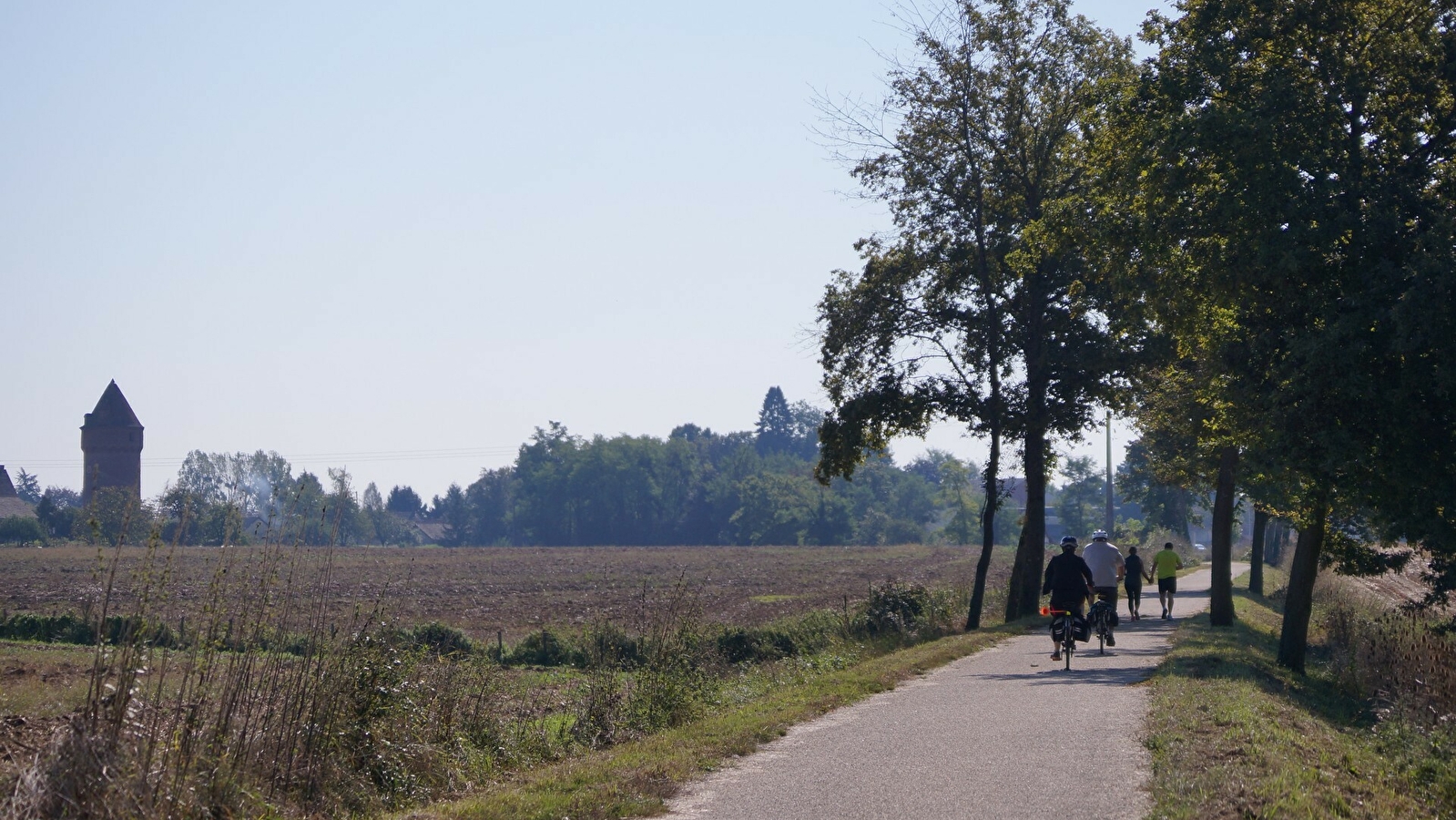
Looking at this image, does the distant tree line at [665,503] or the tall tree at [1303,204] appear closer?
the tall tree at [1303,204]

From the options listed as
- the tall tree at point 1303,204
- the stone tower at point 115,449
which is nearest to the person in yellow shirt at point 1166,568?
the tall tree at point 1303,204

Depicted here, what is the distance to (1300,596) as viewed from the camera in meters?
18.4

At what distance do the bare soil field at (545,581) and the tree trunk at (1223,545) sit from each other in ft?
26.3

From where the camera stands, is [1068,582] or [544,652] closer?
[1068,582]

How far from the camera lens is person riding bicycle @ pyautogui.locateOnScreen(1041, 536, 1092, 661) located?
1716cm

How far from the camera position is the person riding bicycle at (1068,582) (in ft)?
56.3

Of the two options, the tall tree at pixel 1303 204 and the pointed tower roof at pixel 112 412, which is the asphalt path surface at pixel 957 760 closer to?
the tall tree at pixel 1303 204

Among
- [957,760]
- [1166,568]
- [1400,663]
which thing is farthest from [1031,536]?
[957,760]

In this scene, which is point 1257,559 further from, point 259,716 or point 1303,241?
point 259,716

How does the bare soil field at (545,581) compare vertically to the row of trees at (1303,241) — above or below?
below

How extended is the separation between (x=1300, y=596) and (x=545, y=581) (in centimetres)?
5134

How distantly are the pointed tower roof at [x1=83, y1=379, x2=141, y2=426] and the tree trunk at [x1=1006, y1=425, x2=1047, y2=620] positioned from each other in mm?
96526

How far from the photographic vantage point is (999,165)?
2873 centimetres

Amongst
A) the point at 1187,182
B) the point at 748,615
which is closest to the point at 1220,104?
the point at 1187,182
